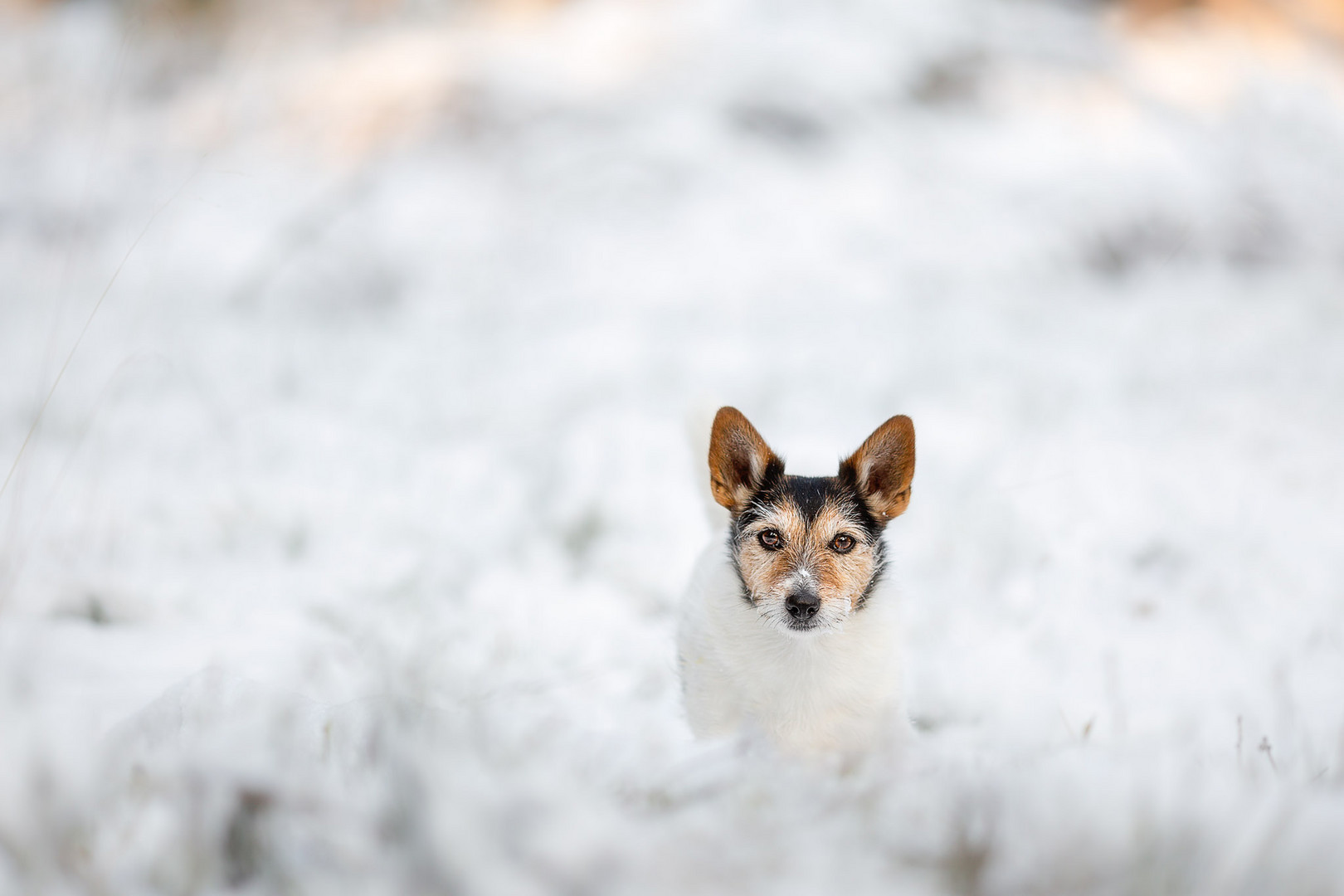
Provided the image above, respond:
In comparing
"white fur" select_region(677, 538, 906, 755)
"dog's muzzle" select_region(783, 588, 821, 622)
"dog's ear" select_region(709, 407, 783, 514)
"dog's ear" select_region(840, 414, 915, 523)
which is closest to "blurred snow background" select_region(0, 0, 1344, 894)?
"white fur" select_region(677, 538, 906, 755)

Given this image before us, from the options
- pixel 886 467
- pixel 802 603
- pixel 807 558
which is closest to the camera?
pixel 802 603

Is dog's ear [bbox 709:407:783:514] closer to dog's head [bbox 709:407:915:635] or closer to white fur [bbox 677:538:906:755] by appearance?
dog's head [bbox 709:407:915:635]

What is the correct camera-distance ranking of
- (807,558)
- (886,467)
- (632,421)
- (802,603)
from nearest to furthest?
(802,603) → (807,558) → (886,467) → (632,421)

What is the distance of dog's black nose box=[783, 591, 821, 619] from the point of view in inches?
94.3

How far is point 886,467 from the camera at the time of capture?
2738mm

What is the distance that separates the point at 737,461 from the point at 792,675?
779 mm

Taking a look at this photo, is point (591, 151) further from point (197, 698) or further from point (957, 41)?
point (197, 698)

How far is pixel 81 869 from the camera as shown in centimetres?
154

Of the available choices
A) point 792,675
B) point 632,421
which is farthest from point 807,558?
point 632,421

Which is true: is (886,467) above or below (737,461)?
above

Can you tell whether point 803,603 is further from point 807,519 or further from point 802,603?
point 807,519

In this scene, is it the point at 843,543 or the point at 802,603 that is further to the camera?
the point at 843,543

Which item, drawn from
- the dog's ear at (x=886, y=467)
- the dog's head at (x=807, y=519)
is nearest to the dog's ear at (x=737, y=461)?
the dog's head at (x=807, y=519)

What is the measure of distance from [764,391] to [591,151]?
407 centimetres
